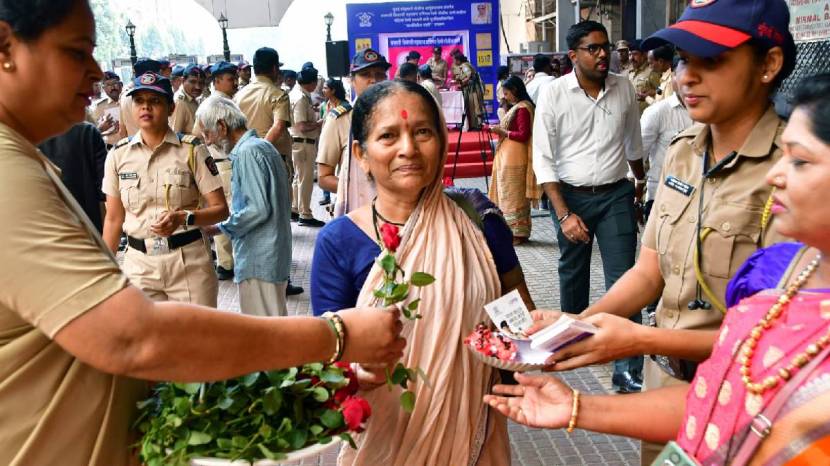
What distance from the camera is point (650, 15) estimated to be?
47.2 feet

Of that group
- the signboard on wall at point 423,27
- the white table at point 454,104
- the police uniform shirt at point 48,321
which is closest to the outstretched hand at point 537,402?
the police uniform shirt at point 48,321

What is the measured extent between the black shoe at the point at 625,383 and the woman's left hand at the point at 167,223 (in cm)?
288

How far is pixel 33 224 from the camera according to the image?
1144mm

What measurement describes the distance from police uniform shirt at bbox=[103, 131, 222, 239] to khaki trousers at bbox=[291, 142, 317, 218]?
18.5 feet

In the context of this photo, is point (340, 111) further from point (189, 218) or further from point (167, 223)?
point (167, 223)

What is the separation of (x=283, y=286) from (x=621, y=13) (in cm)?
1498

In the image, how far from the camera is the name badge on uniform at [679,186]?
215 cm

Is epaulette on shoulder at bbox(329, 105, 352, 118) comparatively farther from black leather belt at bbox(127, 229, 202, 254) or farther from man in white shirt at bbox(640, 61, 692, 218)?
man in white shirt at bbox(640, 61, 692, 218)

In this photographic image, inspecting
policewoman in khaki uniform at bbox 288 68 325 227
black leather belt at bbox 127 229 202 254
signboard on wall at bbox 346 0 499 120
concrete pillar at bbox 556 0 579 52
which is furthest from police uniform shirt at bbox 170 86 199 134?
concrete pillar at bbox 556 0 579 52

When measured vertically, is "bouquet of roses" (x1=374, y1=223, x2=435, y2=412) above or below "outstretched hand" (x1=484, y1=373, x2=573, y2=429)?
above

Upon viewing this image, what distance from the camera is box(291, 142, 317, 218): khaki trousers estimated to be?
10.0 meters

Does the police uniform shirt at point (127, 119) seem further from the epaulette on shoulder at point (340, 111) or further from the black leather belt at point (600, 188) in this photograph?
the black leather belt at point (600, 188)

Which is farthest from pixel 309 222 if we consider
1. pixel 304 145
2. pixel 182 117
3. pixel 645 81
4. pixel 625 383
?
pixel 625 383

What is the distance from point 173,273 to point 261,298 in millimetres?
1092
